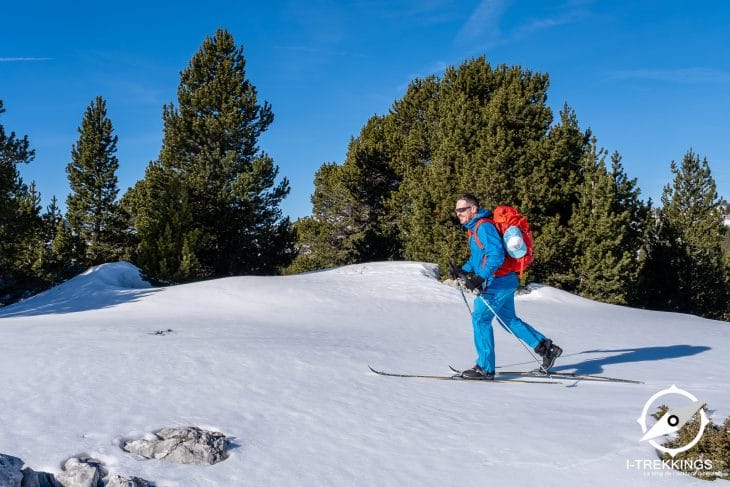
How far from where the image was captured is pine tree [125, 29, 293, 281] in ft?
81.9

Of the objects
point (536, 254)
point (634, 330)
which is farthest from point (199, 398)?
point (536, 254)

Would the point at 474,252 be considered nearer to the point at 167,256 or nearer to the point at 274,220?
the point at 167,256

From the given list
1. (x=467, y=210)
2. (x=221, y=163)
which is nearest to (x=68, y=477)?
(x=467, y=210)

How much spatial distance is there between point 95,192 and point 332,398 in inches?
1347

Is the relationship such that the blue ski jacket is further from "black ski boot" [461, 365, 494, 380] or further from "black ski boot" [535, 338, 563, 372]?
"black ski boot" [461, 365, 494, 380]

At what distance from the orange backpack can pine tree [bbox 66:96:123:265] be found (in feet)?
107

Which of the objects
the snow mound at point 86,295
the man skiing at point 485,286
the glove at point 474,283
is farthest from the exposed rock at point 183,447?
the snow mound at point 86,295

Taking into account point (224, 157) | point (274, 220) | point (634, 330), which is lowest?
point (634, 330)

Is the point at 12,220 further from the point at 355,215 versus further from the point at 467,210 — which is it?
the point at 467,210

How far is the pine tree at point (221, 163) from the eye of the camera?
81.9 ft

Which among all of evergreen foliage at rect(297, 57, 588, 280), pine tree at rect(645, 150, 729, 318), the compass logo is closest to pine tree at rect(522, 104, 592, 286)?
evergreen foliage at rect(297, 57, 588, 280)

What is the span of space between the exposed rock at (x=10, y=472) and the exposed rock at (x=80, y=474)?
290 mm

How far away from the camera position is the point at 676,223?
2517cm

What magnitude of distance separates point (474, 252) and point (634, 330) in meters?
7.01
